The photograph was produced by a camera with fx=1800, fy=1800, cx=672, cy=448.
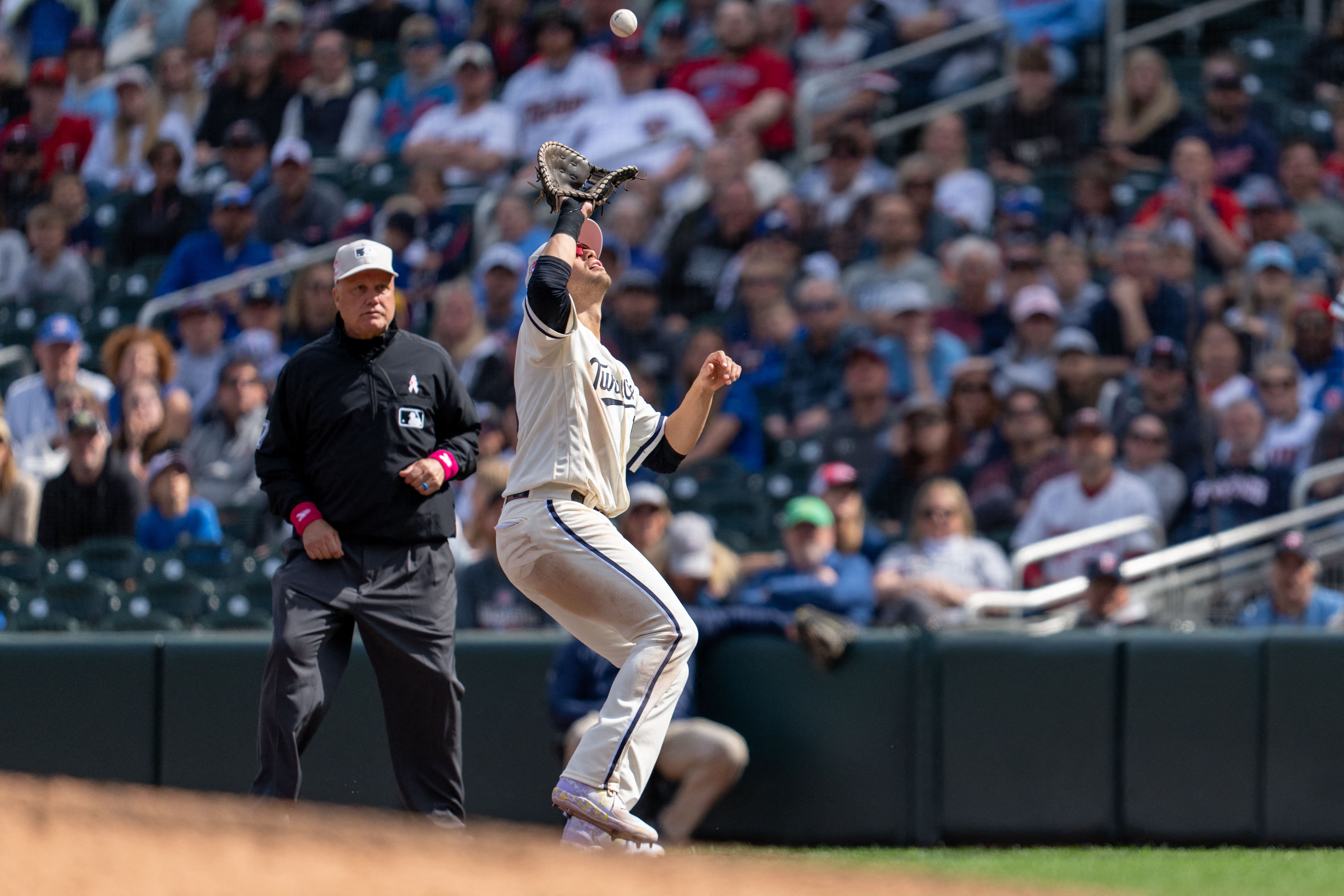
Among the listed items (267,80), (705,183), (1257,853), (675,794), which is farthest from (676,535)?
(267,80)

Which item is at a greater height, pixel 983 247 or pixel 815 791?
pixel 983 247

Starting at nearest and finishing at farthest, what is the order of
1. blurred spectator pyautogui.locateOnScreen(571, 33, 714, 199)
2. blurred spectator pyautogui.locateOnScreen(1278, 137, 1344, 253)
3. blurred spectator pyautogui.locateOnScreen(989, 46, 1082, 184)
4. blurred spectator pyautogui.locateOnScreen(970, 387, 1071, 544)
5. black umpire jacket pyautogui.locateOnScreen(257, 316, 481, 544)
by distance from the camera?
black umpire jacket pyautogui.locateOnScreen(257, 316, 481, 544) → blurred spectator pyautogui.locateOnScreen(970, 387, 1071, 544) → blurred spectator pyautogui.locateOnScreen(1278, 137, 1344, 253) → blurred spectator pyautogui.locateOnScreen(989, 46, 1082, 184) → blurred spectator pyautogui.locateOnScreen(571, 33, 714, 199)

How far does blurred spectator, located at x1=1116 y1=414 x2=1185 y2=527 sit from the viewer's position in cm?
885

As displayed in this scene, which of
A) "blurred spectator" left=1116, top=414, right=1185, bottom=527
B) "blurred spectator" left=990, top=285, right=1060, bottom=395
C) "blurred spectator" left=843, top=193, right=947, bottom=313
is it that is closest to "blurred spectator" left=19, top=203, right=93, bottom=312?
"blurred spectator" left=843, top=193, right=947, bottom=313

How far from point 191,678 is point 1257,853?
14.9ft

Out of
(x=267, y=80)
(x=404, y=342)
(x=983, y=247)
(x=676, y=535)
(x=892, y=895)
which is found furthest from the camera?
(x=267, y=80)

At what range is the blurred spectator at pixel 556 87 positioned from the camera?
1251 centimetres

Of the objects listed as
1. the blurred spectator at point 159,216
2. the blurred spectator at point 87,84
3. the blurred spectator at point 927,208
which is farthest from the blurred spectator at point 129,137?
the blurred spectator at point 927,208

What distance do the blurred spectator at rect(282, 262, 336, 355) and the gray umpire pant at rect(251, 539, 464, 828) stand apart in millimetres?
6024

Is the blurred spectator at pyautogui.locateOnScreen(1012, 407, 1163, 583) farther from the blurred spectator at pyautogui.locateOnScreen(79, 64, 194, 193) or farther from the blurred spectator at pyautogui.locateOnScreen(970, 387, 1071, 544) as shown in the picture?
the blurred spectator at pyautogui.locateOnScreen(79, 64, 194, 193)

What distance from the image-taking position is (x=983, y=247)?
10.2m

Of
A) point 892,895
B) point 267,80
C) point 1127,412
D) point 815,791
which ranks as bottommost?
point 815,791

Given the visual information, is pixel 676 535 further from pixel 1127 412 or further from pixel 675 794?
pixel 1127 412

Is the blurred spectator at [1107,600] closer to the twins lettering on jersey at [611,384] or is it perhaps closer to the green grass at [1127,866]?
the green grass at [1127,866]
